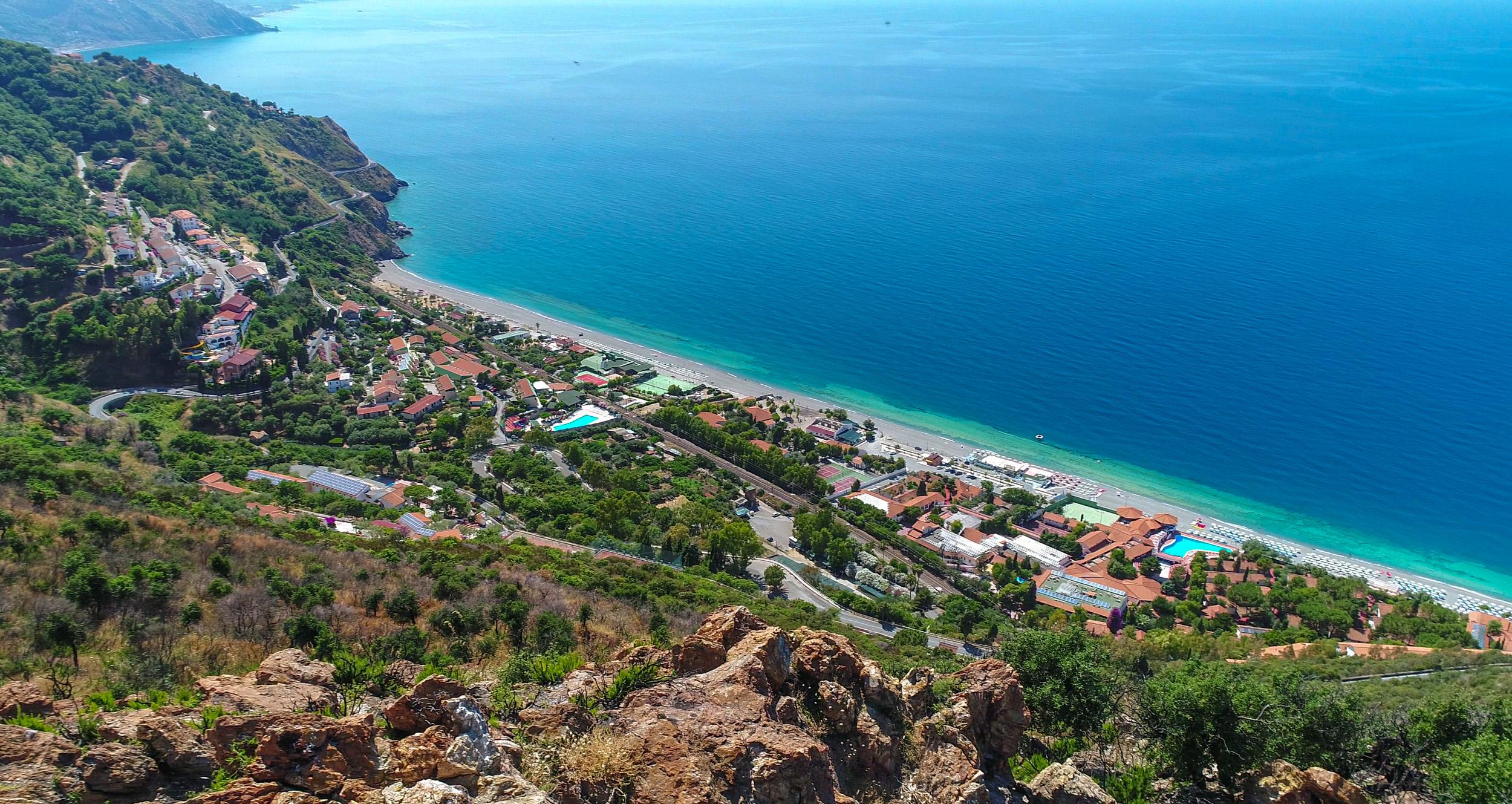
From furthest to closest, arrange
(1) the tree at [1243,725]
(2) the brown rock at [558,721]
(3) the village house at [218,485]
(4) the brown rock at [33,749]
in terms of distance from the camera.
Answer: (3) the village house at [218,485]
(1) the tree at [1243,725]
(2) the brown rock at [558,721]
(4) the brown rock at [33,749]

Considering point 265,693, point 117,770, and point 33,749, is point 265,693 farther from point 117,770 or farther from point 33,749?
point 33,749

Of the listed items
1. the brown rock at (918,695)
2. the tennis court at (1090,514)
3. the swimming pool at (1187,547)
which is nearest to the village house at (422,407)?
the tennis court at (1090,514)

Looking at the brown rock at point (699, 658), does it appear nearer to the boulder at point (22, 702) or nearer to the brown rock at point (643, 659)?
the brown rock at point (643, 659)

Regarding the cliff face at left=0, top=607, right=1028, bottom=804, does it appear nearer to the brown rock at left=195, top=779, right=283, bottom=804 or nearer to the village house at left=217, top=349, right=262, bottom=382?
the brown rock at left=195, top=779, right=283, bottom=804

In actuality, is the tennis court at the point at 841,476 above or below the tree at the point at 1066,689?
below

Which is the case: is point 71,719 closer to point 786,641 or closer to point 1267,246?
point 786,641

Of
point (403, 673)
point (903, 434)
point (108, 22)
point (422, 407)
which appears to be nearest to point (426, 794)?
point (403, 673)

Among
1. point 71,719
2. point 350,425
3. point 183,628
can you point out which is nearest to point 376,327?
point 350,425
